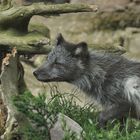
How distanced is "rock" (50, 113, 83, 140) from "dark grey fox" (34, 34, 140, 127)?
0.67m

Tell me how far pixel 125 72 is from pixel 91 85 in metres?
0.38

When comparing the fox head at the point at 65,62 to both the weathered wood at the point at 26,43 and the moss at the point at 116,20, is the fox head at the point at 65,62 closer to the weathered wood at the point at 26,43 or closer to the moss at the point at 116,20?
the weathered wood at the point at 26,43

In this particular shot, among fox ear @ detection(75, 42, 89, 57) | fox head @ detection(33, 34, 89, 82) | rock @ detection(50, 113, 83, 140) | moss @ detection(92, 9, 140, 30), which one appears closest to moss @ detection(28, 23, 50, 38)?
fox head @ detection(33, 34, 89, 82)

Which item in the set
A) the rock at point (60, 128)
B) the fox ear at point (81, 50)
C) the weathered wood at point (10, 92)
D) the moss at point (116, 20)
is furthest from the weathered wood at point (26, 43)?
the moss at point (116, 20)

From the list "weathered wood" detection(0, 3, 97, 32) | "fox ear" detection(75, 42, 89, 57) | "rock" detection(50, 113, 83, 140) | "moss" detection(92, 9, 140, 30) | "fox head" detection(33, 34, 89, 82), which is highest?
"weathered wood" detection(0, 3, 97, 32)

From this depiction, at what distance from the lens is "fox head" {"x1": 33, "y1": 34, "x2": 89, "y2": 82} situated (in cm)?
793

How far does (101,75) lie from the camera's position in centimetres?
788

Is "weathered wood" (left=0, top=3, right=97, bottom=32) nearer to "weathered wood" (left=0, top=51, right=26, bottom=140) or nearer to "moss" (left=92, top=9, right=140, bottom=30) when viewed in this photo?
"weathered wood" (left=0, top=51, right=26, bottom=140)

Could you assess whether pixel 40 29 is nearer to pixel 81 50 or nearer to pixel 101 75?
pixel 81 50

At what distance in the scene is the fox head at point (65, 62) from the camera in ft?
26.0

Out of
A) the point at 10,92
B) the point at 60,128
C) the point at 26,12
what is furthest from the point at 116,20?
the point at 60,128

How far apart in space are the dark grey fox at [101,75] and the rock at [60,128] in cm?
67

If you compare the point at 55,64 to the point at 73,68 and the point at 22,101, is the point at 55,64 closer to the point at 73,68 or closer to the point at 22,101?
the point at 73,68

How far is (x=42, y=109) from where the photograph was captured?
23.6ft
